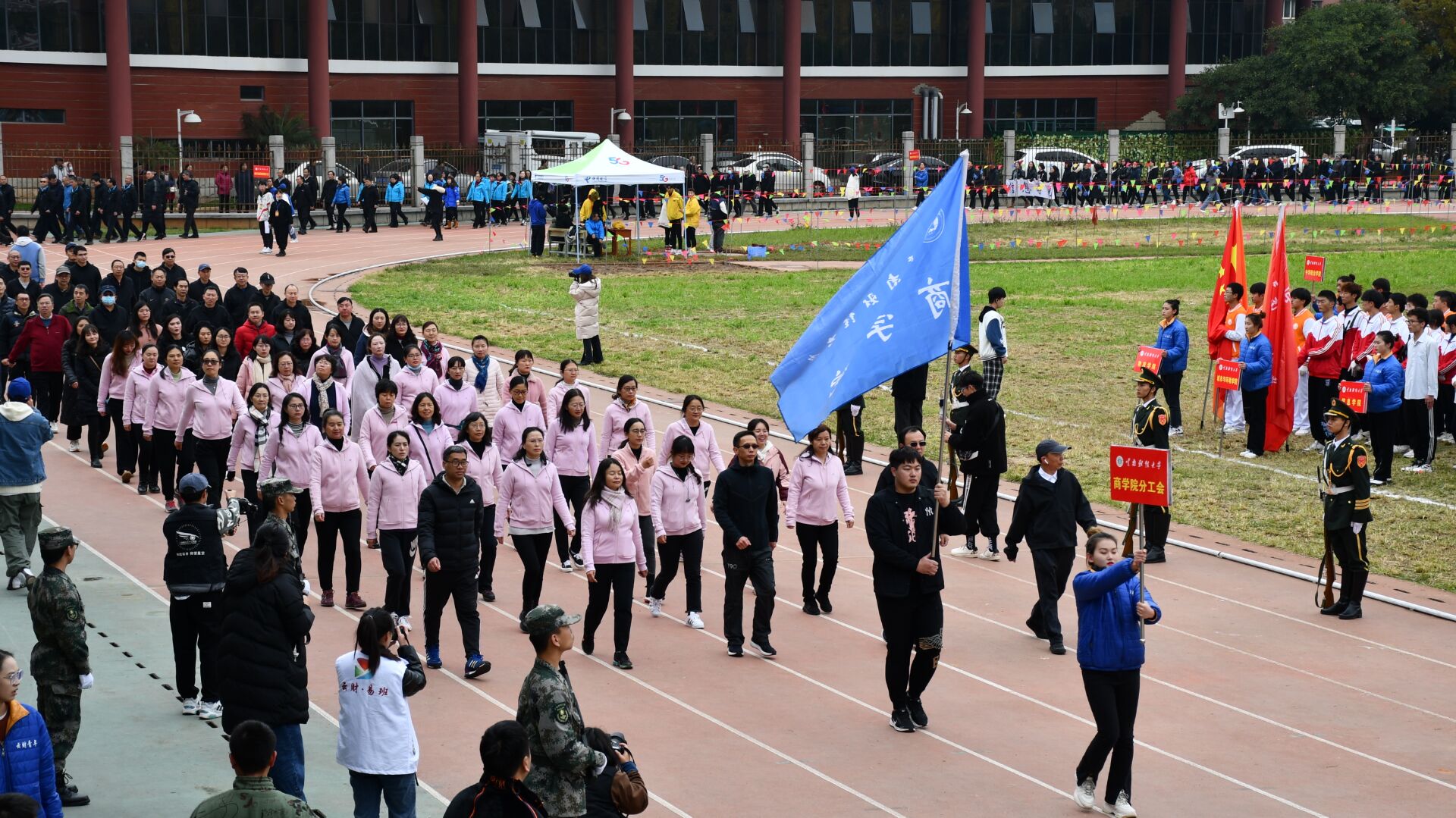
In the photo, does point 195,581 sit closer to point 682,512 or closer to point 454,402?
point 682,512

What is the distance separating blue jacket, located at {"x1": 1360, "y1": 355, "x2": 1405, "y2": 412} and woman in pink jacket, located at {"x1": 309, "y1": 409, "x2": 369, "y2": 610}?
10.5 meters

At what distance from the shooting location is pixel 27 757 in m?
7.46

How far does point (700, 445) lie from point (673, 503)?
1215mm

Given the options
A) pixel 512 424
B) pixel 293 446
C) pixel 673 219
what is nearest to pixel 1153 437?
pixel 512 424

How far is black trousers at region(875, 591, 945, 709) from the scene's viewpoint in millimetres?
10367

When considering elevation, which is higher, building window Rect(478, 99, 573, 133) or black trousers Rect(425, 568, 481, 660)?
building window Rect(478, 99, 573, 133)

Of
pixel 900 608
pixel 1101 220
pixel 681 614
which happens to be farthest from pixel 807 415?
pixel 1101 220

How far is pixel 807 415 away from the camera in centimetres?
1026

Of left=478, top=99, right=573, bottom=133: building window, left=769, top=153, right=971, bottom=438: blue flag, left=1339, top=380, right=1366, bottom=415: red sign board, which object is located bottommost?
left=1339, top=380, right=1366, bottom=415: red sign board

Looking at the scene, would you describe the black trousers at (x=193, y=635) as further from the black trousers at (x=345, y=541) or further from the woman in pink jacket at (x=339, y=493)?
the black trousers at (x=345, y=541)

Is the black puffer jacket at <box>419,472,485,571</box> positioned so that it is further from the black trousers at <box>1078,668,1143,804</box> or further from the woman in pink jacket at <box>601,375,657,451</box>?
the black trousers at <box>1078,668,1143,804</box>

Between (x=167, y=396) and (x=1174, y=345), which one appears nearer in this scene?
(x=167, y=396)

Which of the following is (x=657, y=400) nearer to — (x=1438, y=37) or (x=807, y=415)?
(x=807, y=415)

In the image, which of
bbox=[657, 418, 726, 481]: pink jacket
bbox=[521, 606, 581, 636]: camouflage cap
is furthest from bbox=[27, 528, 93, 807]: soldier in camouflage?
bbox=[657, 418, 726, 481]: pink jacket
